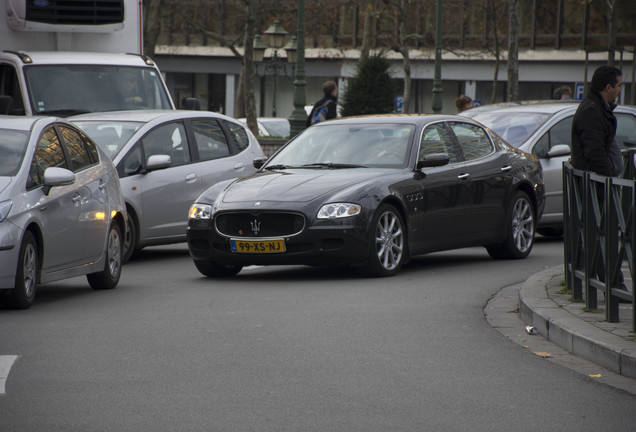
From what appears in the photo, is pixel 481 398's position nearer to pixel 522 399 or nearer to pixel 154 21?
pixel 522 399

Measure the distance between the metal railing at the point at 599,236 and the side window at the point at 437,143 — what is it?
2.92 metres

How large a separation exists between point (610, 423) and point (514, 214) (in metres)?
7.98

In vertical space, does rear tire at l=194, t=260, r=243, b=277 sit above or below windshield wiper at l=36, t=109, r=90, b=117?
below

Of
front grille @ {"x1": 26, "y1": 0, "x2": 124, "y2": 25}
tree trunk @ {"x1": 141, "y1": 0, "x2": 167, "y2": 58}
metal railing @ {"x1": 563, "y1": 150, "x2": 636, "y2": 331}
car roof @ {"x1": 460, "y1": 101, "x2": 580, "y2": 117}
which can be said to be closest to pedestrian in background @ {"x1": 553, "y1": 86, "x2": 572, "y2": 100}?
car roof @ {"x1": 460, "y1": 101, "x2": 580, "y2": 117}

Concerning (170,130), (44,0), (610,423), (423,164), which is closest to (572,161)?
(423,164)

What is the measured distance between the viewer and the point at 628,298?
7.52 meters

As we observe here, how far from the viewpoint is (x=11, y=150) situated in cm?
970

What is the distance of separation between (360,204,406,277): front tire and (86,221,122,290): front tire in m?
2.25

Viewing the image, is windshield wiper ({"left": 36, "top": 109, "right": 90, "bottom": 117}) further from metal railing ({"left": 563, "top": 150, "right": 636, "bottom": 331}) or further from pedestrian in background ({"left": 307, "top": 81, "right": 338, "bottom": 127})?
metal railing ({"left": 563, "top": 150, "right": 636, "bottom": 331})

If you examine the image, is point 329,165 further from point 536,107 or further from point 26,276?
point 536,107

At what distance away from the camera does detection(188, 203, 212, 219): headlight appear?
1153 centimetres

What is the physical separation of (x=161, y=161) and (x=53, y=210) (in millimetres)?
3825

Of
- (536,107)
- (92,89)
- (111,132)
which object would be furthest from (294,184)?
(536,107)

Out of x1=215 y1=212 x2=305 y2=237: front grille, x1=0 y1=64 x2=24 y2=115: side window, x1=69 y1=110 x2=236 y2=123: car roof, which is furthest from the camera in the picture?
x1=0 y1=64 x2=24 y2=115: side window
